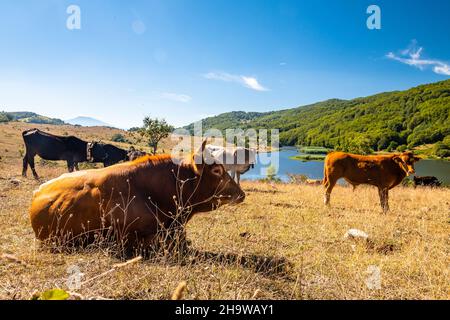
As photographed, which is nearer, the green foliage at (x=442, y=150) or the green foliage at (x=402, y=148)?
the green foliage at (x=442, y=150)

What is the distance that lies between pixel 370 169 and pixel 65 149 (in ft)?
55.8

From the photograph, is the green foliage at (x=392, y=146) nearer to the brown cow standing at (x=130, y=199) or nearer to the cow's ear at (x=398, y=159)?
the cow's ear at (x=398, y=159)

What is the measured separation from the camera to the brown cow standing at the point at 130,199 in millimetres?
4262

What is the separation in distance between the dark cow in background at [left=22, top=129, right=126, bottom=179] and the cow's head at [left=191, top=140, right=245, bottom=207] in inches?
594

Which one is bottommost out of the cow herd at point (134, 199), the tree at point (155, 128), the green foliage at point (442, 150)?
the green foliage at point (442, 150)

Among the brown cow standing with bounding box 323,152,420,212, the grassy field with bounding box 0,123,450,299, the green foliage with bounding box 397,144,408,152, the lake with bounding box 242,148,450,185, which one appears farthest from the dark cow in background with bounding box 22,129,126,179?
the green foliage with bounding box 397,144,408,152

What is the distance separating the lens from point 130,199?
14.4 ft

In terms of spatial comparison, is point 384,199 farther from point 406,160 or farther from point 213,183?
point 213,183

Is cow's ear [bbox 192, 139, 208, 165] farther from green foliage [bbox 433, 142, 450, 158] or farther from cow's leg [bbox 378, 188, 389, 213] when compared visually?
green foliage [bbox 433, 142, 450, 158]

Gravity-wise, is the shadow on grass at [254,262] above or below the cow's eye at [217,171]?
below

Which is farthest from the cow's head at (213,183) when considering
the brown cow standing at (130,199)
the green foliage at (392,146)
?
the green foliage at (392,146)

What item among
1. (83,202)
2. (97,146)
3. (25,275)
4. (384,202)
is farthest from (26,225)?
(97,146)

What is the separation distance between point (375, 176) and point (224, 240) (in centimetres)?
803
